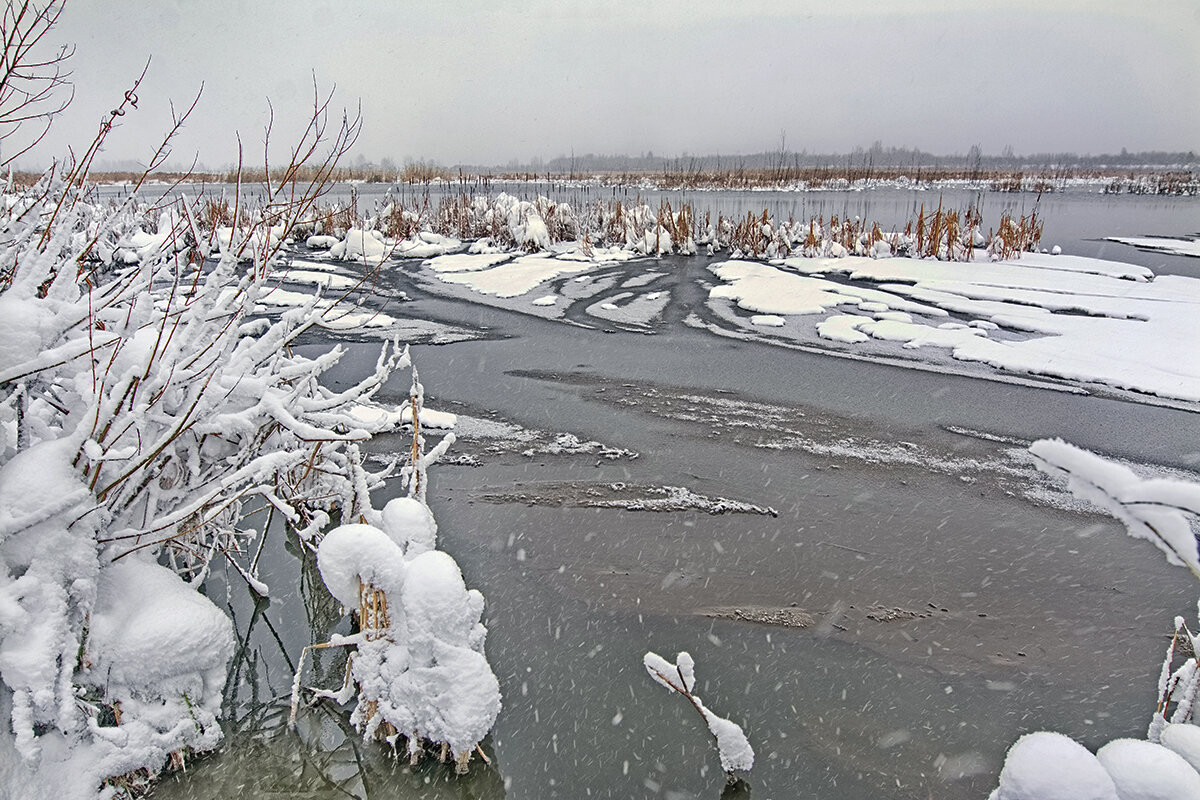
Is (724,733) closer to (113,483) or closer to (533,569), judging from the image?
(533,569)

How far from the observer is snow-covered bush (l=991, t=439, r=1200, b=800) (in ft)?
4.82

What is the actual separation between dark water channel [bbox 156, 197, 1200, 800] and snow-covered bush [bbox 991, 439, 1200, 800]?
149 cm

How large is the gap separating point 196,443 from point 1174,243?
84.4ft

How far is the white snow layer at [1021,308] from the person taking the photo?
28.6ft

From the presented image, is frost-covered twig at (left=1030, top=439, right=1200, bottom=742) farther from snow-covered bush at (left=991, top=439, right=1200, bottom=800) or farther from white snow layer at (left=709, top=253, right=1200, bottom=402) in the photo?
white snow layer at (left=709, top=253, right=1200, bottom=402)

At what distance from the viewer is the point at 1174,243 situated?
20328 millimetres

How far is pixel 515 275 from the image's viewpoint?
1620 cm

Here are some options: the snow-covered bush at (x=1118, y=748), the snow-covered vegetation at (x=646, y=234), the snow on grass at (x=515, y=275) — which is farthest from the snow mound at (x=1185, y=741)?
the snow-covered vegetation at (x=646, y=234)

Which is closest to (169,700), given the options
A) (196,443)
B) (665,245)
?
(196,443)

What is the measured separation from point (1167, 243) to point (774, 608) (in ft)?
75.9

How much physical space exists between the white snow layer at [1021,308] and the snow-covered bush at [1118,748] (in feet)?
25.3

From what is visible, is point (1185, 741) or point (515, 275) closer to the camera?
point (1185, 741)

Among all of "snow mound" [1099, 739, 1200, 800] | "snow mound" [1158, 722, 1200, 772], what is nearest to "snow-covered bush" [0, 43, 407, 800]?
"snow mound" [1099, 739, 1200, 800]

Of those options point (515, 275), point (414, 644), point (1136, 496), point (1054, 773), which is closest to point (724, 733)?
point (414, 644)
